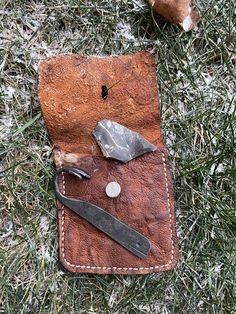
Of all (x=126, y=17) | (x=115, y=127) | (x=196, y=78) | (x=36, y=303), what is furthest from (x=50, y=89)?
(x=36, y=303)

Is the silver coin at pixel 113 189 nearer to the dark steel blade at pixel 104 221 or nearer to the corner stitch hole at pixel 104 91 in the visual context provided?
the dark steel blade at pixel 104 221

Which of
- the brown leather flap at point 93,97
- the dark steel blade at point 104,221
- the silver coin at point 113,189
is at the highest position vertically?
the brown leather flap at point 93,97

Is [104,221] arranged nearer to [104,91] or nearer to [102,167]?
[102,167]

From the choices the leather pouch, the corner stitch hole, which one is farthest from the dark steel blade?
the corner stitch hole

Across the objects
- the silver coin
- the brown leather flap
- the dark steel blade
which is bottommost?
the dark steel blade

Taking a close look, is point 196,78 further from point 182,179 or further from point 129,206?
point 129,206

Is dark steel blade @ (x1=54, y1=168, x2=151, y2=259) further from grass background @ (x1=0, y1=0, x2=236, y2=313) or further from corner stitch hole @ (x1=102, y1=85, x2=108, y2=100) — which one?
corner stitch hole @ (x1=102, y1=85, x2=108, y2=100)

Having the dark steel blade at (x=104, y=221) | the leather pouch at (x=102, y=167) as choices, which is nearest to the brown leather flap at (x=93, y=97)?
the leather pouch at (x=102, y=167)
